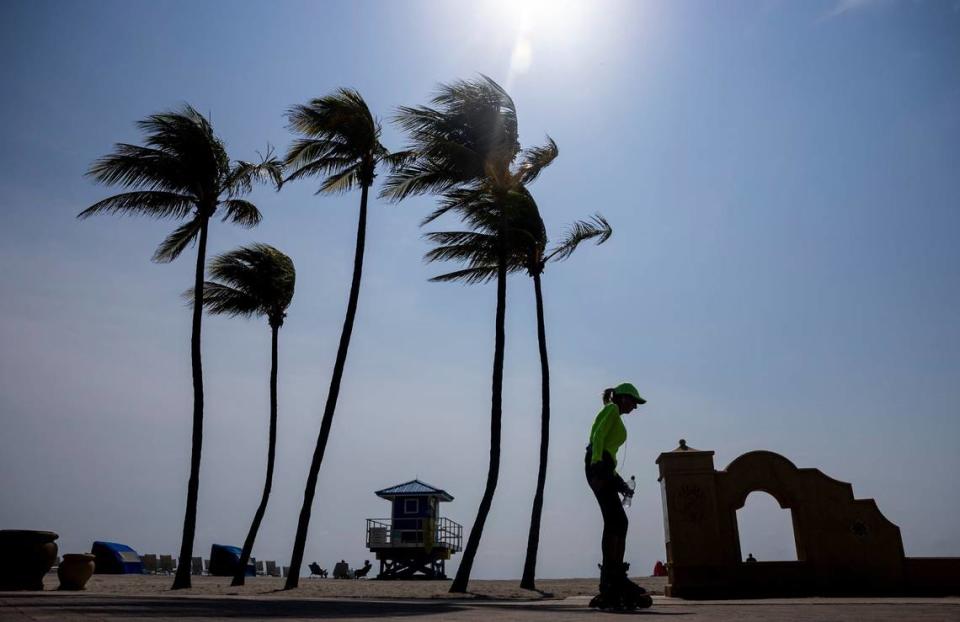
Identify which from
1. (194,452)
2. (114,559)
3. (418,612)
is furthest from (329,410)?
(114,559)

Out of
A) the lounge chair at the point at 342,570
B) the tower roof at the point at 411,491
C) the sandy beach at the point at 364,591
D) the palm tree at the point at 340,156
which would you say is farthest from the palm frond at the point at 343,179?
the lounge chair at the point at 342,570

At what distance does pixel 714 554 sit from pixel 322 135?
14.1 meters

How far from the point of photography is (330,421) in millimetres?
16766

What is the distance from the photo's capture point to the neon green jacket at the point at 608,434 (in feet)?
21.9

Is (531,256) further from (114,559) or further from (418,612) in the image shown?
(114,559)

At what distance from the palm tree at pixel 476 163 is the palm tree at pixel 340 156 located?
1083mm

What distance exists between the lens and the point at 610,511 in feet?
21.5

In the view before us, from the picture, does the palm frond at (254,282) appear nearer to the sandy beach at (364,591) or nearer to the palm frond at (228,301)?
the palm frond at (228,301)

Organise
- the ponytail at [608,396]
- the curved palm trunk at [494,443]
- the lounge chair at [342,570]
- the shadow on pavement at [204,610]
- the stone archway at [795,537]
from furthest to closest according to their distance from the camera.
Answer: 1. the lounge chair at [342,570]
2. the curved palm trunk at [494,443]
3. the stone archway at [795,537]
4. the ponytail at [608,396]
5. the shadow on pavement at [204,610]

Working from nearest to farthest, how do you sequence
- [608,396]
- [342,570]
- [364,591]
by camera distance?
1. [608,396]
2. [364,591]
3. [342,570]

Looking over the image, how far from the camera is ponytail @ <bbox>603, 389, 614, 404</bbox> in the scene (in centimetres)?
710

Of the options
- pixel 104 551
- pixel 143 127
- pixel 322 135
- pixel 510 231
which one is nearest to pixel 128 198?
pixel 143 127

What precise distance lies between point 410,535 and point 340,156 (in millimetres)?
21767

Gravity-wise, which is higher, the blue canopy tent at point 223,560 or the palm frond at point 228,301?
the palm frond at point 228,301
